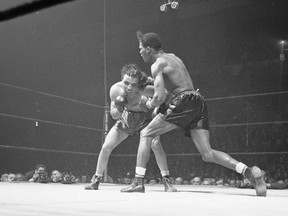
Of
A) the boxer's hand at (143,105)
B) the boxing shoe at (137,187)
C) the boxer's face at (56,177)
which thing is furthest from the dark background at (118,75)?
the boxing shoe at (137,187)

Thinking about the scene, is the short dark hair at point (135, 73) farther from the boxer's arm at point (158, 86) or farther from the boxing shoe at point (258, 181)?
the boxing shoe at point (258, 181)

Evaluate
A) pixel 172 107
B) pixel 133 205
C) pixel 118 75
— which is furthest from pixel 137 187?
pixel 118 75

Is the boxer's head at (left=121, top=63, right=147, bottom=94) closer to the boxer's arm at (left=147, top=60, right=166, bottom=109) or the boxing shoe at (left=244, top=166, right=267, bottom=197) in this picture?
the boxer's arm at (left=147, top=60, right=166, bottom=109)

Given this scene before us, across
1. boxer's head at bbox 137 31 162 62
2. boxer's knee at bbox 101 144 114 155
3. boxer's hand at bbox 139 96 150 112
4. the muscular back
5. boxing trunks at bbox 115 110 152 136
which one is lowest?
boxer's knee at bbox 101 144 114 155

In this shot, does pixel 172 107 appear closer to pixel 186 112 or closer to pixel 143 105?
pixel 186 112

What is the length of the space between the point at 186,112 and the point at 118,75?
338cm

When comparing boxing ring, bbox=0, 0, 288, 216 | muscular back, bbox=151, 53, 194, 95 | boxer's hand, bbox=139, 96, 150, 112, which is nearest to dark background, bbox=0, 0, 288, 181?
boxing ring, bbox=0, 0, 288, 216

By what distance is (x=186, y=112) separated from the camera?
2764 millimetres

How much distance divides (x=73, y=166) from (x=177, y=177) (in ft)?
4.58

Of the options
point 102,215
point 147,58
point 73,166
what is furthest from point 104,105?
point 102,215

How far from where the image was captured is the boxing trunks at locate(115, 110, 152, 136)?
131 inches

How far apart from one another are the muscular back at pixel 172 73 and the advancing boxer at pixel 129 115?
321mm

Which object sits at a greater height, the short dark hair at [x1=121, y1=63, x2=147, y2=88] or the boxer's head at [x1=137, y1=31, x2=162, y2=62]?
the boxer's head at [x1=137, y1=31, x2=162, y2=62]

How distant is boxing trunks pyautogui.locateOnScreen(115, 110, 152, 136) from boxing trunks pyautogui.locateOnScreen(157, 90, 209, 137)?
0.59m
